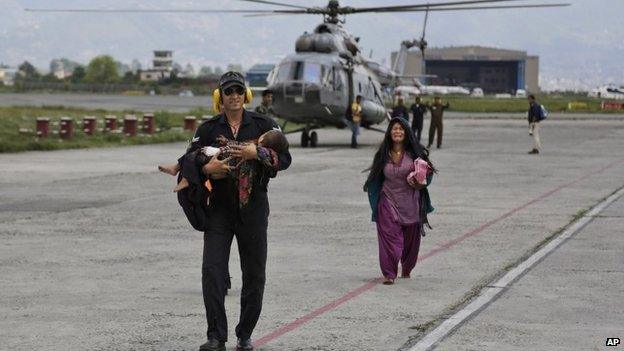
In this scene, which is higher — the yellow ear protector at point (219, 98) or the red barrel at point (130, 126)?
the yellow ear protector at point (219, 98)

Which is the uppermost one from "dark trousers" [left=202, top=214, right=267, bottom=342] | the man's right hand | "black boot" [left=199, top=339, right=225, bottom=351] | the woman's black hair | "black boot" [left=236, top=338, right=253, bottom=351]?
the man's right hand

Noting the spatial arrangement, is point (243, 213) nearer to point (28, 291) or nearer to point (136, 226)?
point (28, 291)

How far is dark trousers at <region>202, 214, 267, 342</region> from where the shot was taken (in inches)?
372

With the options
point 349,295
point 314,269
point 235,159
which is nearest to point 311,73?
point 314,269

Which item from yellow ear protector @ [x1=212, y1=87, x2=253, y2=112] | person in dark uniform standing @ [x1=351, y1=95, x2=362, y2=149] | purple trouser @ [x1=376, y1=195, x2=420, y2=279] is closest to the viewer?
yellow ear protector @ [x1=212, y1=87, x2=253, y2=112]

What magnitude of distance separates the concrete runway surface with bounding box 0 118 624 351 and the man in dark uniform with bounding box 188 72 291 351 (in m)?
0.47

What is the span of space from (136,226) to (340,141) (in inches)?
1211

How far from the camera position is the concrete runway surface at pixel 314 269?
10.4 metres

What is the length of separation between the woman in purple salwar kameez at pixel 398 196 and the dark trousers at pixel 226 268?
360cm

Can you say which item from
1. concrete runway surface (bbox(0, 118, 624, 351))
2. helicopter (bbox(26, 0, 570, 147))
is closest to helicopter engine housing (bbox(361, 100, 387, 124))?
helicopter (bbox(26, 0, 570, 147))

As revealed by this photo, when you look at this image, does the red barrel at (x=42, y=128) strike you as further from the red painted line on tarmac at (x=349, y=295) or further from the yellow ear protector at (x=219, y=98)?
the yellow ear protector at (x=219, y=98)

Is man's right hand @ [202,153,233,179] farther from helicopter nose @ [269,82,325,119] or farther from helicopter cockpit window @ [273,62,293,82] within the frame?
helicopter cockpit window @ [273,62,293,82]

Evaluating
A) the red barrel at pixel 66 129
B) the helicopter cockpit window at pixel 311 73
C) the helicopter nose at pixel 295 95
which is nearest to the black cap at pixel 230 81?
the helicopter nose at pixel 295 95

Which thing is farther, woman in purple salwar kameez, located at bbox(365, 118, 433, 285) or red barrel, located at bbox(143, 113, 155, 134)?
red barrel, located at bbox(143, 113, 155, 134)
